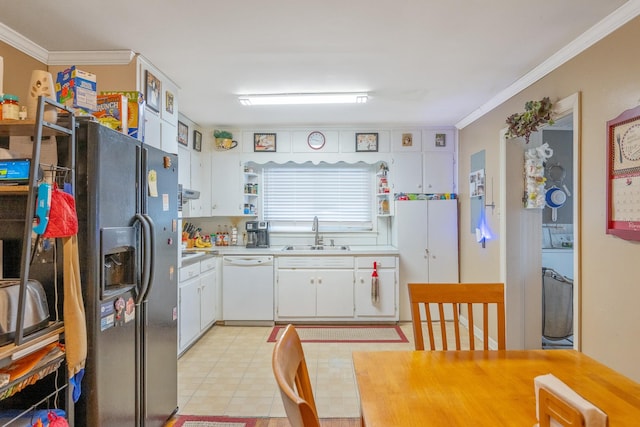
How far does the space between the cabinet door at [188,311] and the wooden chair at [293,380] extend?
2.40 meters

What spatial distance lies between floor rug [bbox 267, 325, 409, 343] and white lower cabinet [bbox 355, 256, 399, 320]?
15cm

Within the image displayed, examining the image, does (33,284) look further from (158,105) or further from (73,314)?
(158,105)

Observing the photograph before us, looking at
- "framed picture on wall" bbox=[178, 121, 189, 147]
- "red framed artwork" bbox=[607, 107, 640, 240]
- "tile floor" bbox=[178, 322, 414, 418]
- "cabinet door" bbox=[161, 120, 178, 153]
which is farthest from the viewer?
"framed picture on wall" bbox=[178, 121, 189, 147]

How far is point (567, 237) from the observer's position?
4160 mm

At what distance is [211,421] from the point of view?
7.40ft

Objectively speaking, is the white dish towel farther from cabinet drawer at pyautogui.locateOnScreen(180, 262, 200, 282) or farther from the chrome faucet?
the chrome faucet

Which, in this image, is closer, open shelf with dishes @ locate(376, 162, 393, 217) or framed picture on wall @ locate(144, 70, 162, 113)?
framed picture on wall @ locate(144, 70, 162, 113)

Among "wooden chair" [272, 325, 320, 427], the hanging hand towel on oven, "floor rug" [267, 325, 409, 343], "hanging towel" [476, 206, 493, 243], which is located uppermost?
the hanging hand towel on oven

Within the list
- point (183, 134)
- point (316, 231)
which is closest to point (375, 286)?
point (316, 231)

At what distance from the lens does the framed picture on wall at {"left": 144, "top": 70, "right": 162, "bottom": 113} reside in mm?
2619

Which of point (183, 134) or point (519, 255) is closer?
point (519, 255)

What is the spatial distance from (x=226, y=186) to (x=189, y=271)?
4.72ft

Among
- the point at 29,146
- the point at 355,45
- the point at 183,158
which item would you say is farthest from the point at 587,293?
the point at 183,158

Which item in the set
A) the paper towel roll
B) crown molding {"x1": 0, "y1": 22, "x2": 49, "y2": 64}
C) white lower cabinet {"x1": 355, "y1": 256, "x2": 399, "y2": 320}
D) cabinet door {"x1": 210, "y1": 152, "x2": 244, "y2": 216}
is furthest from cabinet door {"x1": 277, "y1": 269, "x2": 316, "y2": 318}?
the paper towel roll
